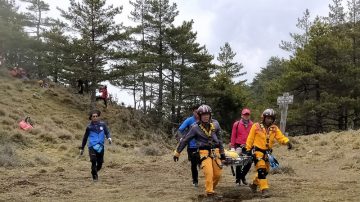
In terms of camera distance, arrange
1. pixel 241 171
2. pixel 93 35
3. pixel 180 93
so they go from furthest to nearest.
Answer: pixel 180 93 < pixel 93 35 < pixel 241 171

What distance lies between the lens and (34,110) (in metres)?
31.0

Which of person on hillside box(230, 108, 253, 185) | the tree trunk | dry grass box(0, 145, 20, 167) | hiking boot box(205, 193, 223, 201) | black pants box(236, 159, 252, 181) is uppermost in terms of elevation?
the tree trunk

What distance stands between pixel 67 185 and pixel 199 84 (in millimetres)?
30382

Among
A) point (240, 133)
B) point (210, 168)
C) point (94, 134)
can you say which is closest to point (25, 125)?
point (94, 134)

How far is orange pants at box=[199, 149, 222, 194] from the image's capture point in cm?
938

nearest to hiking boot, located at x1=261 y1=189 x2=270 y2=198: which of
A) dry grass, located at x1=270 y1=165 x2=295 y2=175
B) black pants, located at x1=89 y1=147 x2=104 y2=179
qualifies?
dry grass, located at x1=270 y1=165 x2=295 y2=175

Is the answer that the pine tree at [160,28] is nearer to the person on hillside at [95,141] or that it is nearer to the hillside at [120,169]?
the hillside at [120,169]

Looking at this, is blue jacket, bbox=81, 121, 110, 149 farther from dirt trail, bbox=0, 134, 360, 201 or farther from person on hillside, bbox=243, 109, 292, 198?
person on hillside, bbox=243, 109, 292, 198

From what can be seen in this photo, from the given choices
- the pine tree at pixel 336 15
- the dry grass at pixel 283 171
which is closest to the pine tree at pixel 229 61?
the pine tree at pixel 336 15

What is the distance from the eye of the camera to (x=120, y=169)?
16672 mm

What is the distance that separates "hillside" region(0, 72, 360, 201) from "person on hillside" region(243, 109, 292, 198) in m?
0.42

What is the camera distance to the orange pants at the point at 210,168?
30.8 ft

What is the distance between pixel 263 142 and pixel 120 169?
315 inches

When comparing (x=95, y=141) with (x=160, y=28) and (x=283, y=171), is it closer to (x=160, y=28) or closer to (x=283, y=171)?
(x=283, y=171)
